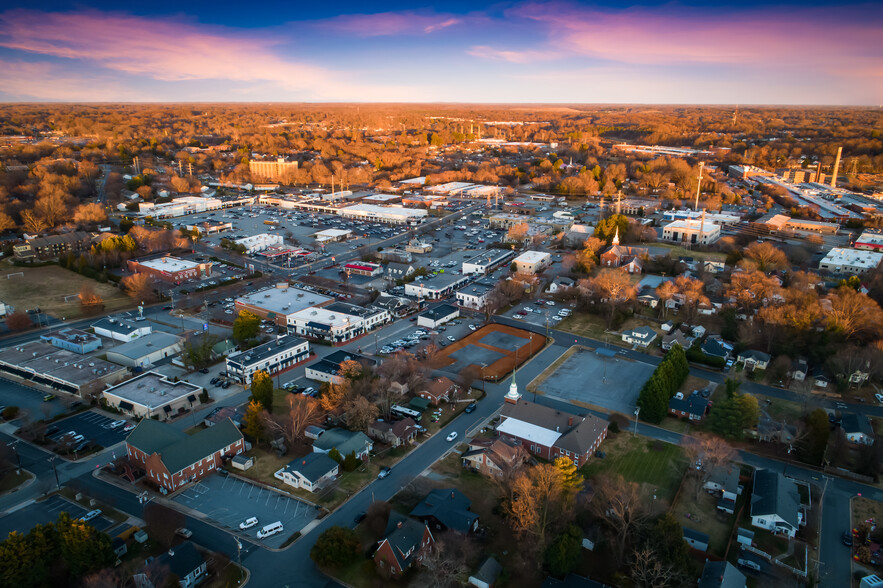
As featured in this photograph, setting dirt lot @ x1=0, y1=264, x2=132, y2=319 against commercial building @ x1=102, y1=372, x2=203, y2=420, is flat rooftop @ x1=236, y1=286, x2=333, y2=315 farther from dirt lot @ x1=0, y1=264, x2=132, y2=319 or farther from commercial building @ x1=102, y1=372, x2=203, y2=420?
commercial building @ x1=102, y1=372, x2=203, y2=420

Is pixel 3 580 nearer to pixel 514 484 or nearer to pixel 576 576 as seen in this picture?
pixel 514 484

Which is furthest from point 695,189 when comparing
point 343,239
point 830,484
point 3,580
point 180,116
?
point 180,116

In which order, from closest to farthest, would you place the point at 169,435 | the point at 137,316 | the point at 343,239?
the point at 169,435 → the point at 137,316 → the point at 343,239

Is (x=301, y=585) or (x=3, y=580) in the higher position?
(x=3, y=580)

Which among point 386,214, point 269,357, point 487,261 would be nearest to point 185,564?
point 269,357

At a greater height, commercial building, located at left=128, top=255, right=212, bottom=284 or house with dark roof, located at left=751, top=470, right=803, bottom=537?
commercial building, located at left=128, top=255, right=212, bottom=284

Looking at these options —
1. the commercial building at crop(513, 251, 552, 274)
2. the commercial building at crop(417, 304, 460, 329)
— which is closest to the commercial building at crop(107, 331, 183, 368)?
the commercial building at crop(417, 304, 460, 329)

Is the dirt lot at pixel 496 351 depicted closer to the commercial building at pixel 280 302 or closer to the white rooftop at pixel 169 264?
the commercial building at pixel 280 302

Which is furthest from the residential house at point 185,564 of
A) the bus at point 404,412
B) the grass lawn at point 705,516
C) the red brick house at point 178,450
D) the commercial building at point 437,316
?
the commercial building at point 437,316
